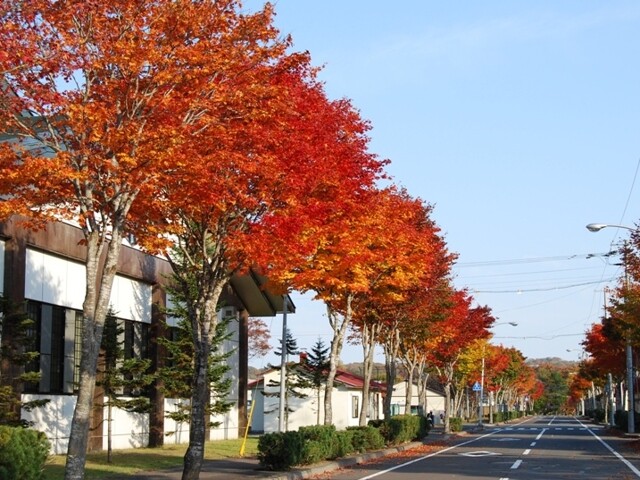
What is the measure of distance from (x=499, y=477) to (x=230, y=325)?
22.3m

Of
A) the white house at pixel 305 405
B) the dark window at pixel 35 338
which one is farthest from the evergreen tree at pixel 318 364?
the dark window at pixel 35 338

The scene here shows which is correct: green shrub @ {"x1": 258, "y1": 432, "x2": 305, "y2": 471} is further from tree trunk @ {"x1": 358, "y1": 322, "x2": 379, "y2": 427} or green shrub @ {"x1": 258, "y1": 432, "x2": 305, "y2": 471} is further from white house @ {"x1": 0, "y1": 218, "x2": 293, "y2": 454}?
Answer: tree trunk @ {"x1": 358, "y1": 322, "x2": 379, "y2": 427}

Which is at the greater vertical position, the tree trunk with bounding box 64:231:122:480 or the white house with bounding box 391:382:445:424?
the tree trunk with bounding box 64:231:122:480

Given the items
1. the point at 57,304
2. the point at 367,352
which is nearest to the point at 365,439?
the point at 367,352

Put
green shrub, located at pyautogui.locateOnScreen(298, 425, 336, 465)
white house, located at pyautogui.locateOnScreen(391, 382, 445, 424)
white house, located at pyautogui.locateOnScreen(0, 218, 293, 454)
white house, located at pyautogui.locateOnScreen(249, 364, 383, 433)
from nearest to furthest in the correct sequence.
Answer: green shrub, located at pyautogui.locateOnScreen(298, 425, 336, 465)
white house, located at pyautogui.locateOnScreen(0, 218, 293, 454)
white house, located at pyautogui.locateOnScreen(249, 364, 383, 433)
white house, located at pyautogui.locateOnScreen(391, 382, 445, 424)

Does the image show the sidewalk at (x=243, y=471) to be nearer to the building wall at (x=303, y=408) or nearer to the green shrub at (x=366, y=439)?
the green shrub at (x=366, y=439)

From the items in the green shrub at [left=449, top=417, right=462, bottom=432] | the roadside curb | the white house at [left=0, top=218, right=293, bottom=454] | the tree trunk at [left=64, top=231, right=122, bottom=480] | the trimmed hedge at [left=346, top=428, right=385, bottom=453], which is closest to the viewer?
the tree trunk at [left=64, top=231, right=122, bottom=480]

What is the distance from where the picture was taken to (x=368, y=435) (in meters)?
32.8

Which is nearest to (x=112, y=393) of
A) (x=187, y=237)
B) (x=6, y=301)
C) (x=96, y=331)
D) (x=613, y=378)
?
(x=6, y=301)

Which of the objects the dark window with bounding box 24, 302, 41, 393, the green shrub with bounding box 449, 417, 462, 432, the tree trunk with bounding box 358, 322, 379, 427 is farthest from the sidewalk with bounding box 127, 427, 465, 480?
the green shrub with bounding box 449, 417, 462, 432

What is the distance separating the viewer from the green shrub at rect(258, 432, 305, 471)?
23.0m

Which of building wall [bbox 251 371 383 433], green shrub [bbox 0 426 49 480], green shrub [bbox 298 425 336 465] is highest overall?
green shrub [bbox 0 426 49 480]

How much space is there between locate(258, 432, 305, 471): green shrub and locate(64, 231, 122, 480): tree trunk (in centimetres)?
941

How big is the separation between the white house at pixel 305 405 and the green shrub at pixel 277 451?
105ft
